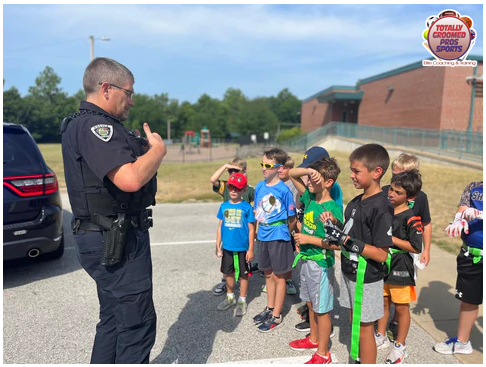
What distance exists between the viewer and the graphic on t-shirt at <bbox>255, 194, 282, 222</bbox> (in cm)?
342

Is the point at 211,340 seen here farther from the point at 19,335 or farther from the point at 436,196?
the point at 436,196

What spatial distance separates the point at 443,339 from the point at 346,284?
130cm

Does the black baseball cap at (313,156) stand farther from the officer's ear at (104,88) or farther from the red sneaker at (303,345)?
the officer's ear at (104,88)

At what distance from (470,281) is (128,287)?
8.82 ft

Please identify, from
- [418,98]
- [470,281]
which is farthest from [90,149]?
[418,98]

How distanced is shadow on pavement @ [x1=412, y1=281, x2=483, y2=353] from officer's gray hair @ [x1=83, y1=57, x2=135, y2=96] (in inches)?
138

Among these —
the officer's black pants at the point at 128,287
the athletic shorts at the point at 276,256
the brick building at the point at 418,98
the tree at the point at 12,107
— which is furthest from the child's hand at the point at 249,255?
the tree at the point at 12,107

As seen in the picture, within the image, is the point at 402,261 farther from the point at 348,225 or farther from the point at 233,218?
the point at 233,218

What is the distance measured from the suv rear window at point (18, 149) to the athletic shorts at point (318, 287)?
11.3 ft

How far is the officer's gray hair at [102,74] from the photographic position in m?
2.12

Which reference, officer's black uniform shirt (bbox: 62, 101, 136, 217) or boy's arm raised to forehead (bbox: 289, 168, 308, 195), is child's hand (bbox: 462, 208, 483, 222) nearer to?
boy's arm raised to forehead (bbox: 289, 168, 308, 195)

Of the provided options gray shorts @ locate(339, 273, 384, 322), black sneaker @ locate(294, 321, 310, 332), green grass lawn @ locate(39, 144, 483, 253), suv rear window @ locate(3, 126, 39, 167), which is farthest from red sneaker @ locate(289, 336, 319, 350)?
green grass lawn @ locate(39, 144, 483, 253)

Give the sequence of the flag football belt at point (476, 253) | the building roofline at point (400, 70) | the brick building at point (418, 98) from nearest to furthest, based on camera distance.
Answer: the flag football belt at point (476, 253)
the building roofline at point (400, 70)
the brick building at point (418, 98)

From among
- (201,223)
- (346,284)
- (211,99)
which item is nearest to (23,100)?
(211,99)
